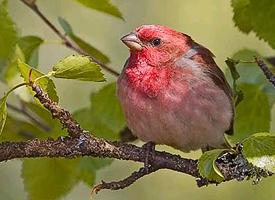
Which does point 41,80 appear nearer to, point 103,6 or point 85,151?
point 85,151

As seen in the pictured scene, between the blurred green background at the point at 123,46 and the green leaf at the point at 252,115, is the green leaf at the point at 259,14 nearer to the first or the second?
the green leaf at the point at 252,115

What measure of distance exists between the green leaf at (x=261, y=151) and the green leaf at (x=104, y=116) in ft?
3.48

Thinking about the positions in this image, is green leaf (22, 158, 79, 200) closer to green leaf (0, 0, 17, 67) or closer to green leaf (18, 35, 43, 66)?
green leaf (18, 35, 43, 66)

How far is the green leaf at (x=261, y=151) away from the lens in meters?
1.95

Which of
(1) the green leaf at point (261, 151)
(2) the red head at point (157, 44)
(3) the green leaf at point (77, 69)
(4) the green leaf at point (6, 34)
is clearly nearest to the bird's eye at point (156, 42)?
(2) the red head at point (157, 44)

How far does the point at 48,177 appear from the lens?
3145 millimetres

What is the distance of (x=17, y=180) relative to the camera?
7219 mm

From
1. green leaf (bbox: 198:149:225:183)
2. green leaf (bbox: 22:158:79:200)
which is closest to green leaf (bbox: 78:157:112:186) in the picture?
green leaf (bbox: 22:158:79:200)

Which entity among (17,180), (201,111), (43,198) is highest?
(201,111)

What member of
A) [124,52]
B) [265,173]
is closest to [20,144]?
[265,173]

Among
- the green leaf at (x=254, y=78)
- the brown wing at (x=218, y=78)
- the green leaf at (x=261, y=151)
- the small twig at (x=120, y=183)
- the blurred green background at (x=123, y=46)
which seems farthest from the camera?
the blurred green background at (x=123, y=46)

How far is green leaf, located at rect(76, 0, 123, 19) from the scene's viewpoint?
277cm

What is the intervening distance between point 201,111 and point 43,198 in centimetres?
67

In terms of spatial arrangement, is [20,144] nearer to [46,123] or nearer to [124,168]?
[46,123]
